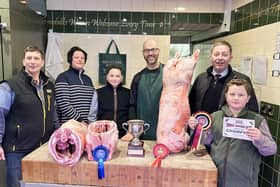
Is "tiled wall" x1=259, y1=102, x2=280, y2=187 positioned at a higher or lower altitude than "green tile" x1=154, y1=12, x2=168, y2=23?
lower

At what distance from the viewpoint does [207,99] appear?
1.95m

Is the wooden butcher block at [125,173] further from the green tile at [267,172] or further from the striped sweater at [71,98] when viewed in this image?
the green tile at [267,172]

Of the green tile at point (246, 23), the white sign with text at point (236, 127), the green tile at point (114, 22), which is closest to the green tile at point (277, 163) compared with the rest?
the white sign with text at point (236, 127)

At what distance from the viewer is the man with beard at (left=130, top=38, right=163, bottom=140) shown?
6.47 feet

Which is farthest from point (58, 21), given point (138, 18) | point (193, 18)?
point (193, 18)

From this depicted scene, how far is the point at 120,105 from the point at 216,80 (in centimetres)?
73

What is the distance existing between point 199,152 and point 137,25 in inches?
81.5

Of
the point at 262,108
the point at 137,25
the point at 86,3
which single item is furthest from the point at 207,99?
the point at 86,3

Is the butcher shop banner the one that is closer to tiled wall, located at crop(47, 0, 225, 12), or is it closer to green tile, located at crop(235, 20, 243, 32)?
tiled wall, located at crop(47, 0, 225, 12)

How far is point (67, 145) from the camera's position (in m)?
1.29

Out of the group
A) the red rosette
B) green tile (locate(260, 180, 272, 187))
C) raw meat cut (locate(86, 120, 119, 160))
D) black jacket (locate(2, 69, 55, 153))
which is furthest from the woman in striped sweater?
green tile (locate(260, 180, 272, 187))

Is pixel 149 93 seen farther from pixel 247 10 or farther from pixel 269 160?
pixel 247 10

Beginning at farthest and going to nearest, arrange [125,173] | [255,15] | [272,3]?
[255,15]
[272,3]
[125,173]

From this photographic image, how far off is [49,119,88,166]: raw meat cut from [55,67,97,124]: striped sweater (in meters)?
0.68
